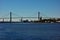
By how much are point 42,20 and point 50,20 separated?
2682 millimetres

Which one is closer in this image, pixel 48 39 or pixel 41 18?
pixel 48 39

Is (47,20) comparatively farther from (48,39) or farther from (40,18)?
(48,39)

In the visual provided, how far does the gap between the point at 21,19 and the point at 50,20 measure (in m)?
9.06

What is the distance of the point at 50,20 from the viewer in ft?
193

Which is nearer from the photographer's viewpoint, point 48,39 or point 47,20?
point 48,39

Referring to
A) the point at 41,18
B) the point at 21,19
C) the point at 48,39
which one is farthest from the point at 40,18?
the point at 48,39

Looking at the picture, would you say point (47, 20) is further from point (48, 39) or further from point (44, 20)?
point (48, 39)

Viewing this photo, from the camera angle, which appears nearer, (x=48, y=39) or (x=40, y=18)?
(x=48, y=39)

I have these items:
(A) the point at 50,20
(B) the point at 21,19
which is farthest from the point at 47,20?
(B) the point at 21,19

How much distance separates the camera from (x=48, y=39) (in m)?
14.7

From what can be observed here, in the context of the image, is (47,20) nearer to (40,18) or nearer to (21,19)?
(40,18)

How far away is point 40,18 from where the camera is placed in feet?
196

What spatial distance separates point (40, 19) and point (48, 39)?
45470 millimetres

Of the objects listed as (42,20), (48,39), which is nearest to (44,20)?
(42,20)
